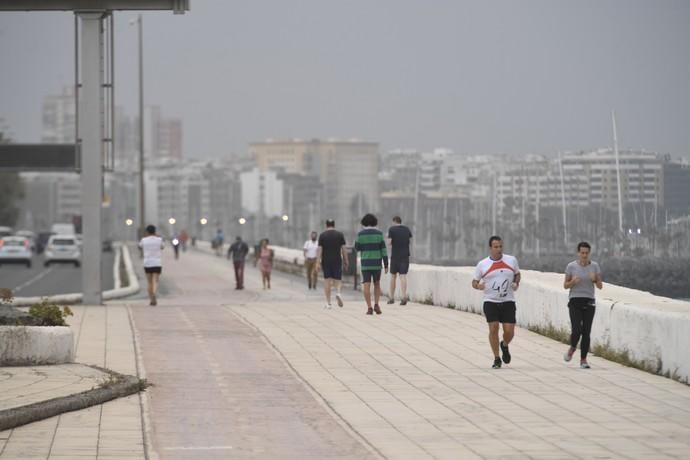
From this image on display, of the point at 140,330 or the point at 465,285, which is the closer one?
the point at 140,330

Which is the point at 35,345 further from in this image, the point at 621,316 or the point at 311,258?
the point at 311,258

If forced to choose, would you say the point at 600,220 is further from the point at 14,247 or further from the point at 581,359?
the point at 581,359

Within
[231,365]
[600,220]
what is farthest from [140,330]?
[600,220]

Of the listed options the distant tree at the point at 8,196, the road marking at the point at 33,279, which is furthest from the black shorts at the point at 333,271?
the distant tree at the point at 8,196

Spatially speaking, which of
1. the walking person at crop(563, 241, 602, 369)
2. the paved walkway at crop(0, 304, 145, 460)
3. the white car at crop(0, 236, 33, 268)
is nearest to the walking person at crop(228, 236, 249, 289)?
the paved walkway at crop(0, 304, 145, 460)

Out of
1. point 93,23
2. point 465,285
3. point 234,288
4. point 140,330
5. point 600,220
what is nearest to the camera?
point 140,330

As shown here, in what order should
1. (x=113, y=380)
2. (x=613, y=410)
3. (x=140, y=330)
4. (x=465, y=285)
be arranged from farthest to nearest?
(x=465, y=285), (x=140, y=330), (x=113, y=380), (x=613, y=410)

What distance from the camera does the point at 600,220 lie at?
5919cm

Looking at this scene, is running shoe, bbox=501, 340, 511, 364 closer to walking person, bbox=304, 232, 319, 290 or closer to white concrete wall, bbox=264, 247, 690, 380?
white concrete wall, bbox=264, 247, 690, 380

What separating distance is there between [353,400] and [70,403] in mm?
2819

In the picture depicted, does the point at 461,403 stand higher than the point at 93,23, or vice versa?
the point at 93,23

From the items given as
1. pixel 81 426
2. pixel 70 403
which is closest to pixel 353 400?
pixel 70 403

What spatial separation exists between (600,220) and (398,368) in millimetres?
41618

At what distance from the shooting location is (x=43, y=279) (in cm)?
6184
